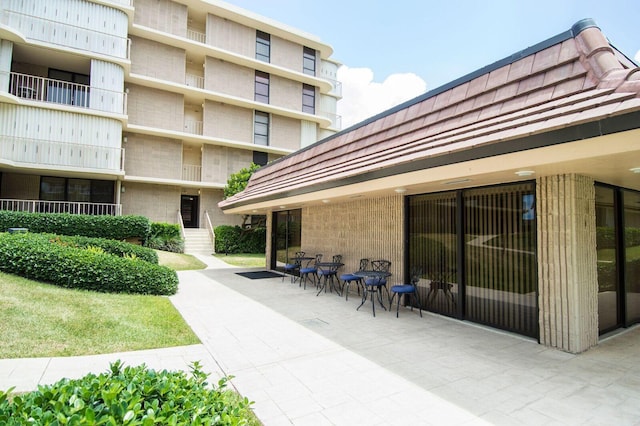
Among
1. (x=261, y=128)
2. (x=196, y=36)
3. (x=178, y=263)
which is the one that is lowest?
(x=178, y=263)

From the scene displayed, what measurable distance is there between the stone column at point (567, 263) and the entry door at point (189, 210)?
2328cm

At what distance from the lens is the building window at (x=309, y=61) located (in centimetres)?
2936

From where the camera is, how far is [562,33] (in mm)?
4762

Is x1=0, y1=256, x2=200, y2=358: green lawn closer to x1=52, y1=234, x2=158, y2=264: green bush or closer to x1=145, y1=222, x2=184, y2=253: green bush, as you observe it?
x1=52, y1=234, x2=158, y2=264: green bush

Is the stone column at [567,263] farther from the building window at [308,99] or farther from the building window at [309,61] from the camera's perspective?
the building window at [309,61]

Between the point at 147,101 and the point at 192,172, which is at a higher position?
the point at 147,101

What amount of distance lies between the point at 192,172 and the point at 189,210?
3.03 m

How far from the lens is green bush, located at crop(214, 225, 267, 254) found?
20891mm

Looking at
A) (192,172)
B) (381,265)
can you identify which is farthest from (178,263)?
(192,172)

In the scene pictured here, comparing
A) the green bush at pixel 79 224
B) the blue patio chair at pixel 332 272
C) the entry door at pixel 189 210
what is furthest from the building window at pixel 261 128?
the blue patio chair at pixel 332 272

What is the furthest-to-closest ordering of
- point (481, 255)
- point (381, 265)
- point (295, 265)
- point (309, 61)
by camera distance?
point (309, 61) < point (295, 265) < point (381, 265) < point (481, 255)

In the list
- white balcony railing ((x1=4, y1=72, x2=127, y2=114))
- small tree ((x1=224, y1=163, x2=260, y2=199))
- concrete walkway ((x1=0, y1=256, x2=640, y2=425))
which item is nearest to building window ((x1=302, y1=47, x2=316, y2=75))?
small tree ((x1=224, y1=163, x2=260, y2=199))

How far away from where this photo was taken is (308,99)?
2980 cm

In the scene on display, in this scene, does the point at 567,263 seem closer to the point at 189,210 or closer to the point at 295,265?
Answer: the point at 295,265
